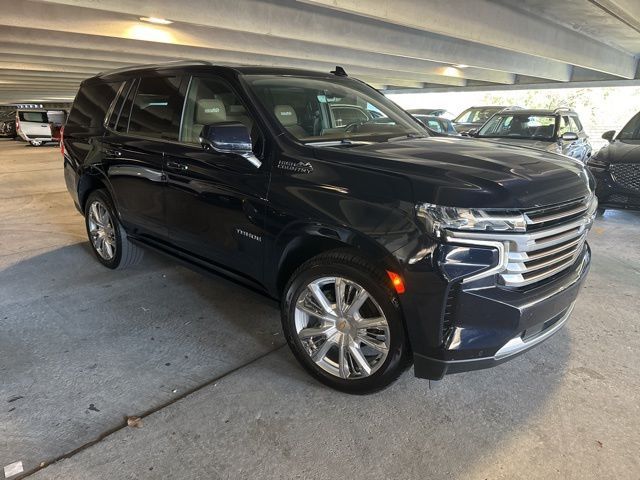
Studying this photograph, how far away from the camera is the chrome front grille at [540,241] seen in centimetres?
215

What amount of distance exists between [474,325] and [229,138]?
1.72 m

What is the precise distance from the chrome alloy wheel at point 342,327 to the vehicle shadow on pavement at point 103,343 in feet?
1.87

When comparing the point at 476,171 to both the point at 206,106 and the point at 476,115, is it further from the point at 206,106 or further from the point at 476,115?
the point at 476,115

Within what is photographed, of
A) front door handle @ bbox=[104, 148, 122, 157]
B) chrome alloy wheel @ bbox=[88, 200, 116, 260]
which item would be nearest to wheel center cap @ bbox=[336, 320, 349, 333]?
front door handle @ bbox=[104, 148, 122, 157]

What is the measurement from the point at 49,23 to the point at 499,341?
33.0ft

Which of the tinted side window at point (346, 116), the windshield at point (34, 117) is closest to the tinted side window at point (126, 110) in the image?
the tinted side window at point (346, 116)

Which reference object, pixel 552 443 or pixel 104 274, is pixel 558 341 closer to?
pixel 552 443

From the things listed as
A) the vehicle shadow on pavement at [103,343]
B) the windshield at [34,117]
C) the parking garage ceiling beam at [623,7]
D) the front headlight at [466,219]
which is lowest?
the windshield at [34,117]

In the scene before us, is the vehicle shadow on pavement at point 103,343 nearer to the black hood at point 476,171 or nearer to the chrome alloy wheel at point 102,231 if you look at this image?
the chrome alloy wheel at point 102,231

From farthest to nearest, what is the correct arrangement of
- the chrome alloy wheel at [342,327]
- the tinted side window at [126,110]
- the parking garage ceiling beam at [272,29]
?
1. the parking garage ceiling beam at [272,29]
2. the tinted side window at [126,110]
3. the chrome alloy wheel at [342,327]

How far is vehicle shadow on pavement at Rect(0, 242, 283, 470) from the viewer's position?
251cm

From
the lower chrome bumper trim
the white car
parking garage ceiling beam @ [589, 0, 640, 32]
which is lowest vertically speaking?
the white car

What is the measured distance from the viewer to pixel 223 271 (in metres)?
3.34

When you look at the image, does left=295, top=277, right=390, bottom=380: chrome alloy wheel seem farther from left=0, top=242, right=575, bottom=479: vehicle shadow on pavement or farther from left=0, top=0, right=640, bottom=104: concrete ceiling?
left=0, top=0, right=640, bottom=104: concrete ceiling
